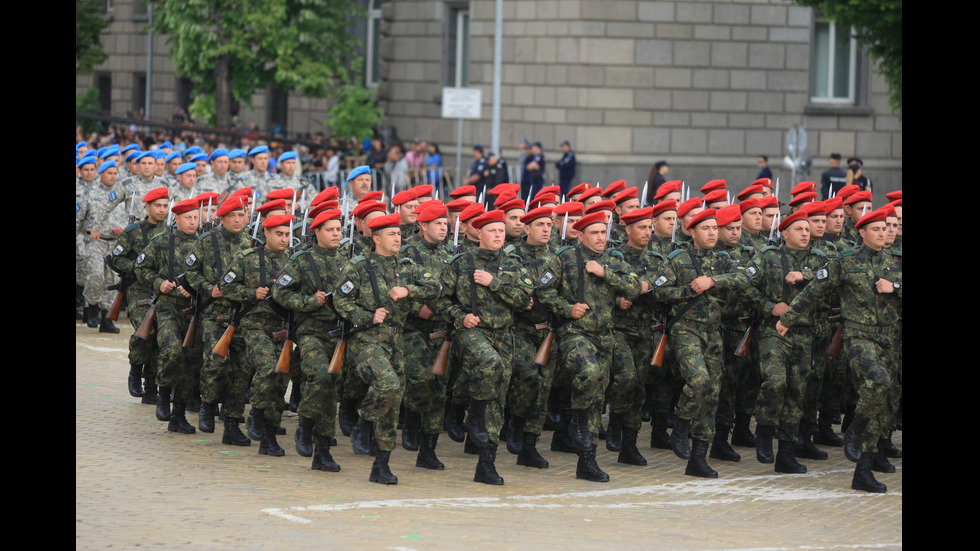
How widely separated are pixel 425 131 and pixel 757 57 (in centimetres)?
706

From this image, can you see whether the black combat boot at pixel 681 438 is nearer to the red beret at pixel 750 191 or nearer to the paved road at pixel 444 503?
the paved road at pixel 444 503

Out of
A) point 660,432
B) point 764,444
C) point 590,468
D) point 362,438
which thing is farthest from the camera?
point 660,432

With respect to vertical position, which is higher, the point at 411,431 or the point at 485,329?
the point at 485,329

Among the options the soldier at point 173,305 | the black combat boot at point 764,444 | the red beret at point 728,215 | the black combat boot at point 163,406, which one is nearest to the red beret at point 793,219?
the red beret at point 728,215

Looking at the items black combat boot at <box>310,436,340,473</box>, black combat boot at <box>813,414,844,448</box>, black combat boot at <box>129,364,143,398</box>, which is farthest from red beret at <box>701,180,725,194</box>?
black combat boot at <box>129,364,143,398</box>

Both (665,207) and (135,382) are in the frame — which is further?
(135,382)

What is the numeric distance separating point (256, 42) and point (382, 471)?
22441 millimetres

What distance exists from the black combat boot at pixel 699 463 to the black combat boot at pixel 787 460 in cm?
54

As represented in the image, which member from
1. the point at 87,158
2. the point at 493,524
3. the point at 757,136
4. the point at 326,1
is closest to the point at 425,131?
the point at 326,1

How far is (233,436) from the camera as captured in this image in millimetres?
11680

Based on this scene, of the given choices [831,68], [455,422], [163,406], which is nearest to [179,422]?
[163,406]

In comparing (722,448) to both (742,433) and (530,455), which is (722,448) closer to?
(742,433)

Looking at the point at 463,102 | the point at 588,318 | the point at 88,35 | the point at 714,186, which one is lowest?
the point at 588,318

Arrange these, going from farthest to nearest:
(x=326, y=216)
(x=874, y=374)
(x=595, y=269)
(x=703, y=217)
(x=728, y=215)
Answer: (x=728, y=215) → (x=703, y=217) → (x=326, y=216) → (x=595, y=269) → (x=874, y=374)
